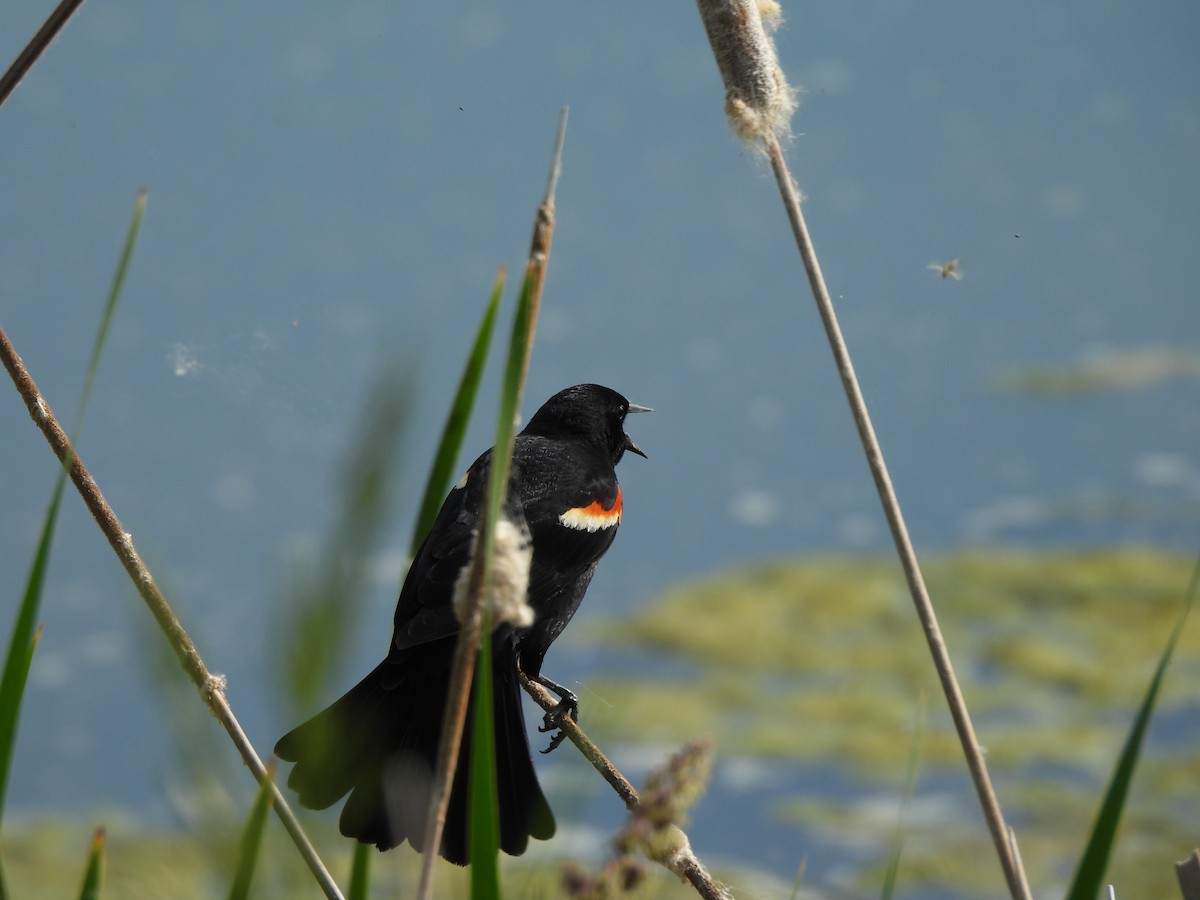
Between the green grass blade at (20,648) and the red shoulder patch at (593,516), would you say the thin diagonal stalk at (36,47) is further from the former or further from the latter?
the red shoulder patch at (593,516)

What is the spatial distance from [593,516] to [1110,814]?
112cm

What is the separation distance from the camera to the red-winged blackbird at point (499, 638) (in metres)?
0.96

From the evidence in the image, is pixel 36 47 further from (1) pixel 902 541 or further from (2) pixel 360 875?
(1) pixel 902 541


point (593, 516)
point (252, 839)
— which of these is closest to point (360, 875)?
point (252, 839)

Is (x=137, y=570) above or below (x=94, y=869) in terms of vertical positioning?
above

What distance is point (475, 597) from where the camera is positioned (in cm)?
52

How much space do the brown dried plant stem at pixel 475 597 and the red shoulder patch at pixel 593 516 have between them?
0.99 m

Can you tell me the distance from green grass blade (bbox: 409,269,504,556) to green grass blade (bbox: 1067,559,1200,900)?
310 millimetres

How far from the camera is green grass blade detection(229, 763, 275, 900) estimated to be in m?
0.47

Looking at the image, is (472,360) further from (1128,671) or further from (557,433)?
(1128,671)

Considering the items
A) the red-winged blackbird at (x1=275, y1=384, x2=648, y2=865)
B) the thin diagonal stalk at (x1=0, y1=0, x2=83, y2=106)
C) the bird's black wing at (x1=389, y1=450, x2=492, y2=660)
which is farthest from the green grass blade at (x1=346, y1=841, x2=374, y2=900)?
the bird's black wing at (x1=389, y1=450, x2=492, y2=660)

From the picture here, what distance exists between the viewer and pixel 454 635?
4.25 feet

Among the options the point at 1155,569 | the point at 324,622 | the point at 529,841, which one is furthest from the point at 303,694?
the point at 1155,569

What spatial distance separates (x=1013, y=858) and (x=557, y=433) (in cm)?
119
